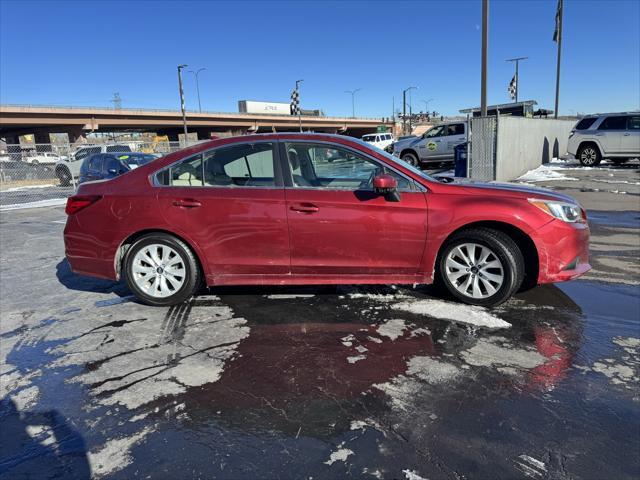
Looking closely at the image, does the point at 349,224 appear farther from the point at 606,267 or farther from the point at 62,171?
the point at 62,171

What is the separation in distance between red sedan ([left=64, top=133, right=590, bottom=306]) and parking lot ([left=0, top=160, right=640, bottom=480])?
0.34m

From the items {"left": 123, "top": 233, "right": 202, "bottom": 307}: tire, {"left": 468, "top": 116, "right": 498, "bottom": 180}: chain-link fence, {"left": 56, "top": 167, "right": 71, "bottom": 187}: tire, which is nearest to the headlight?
{"left": 123, "top": 233, "right": 202, "bottom": 307}: tire

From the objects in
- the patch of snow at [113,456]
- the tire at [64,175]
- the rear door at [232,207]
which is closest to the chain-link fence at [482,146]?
the rear door at [232,207]

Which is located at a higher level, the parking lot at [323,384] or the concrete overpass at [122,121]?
the concrete overpass at [122,121]

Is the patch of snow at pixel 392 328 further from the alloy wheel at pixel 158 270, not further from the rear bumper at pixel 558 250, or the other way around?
the alloy wheel at pixel 158 270

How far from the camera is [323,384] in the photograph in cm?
308

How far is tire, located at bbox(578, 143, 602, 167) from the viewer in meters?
18.6

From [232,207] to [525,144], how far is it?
15.6 meters

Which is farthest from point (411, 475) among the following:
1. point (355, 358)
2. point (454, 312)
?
point (454, 312)

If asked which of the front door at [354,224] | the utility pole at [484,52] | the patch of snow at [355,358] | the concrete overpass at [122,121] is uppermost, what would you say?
the concrete overpass at [122,121]

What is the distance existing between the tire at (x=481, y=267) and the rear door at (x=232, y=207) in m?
1.53

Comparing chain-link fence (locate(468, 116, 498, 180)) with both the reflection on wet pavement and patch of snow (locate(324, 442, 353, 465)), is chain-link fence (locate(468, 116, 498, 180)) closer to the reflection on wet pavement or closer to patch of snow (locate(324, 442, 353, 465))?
the reflection on wet pavement

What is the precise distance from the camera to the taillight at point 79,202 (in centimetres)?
460

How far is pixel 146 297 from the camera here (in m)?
4.58
